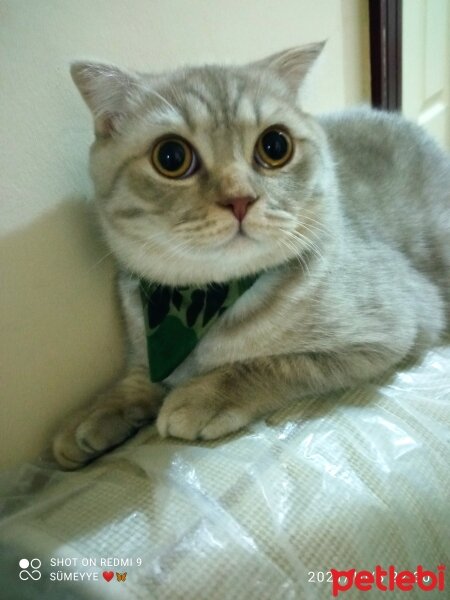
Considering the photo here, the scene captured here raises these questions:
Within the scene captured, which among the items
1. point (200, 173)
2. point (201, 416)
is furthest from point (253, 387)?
point (200, 173)

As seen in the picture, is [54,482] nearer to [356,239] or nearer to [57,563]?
[57,563]

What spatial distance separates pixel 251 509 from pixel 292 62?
74cm

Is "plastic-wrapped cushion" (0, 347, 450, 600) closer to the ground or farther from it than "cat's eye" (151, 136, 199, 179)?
closer to the ground

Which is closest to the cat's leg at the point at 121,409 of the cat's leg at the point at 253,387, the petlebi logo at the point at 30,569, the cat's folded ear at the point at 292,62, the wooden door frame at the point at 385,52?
the cat's leg at the point at 253,387

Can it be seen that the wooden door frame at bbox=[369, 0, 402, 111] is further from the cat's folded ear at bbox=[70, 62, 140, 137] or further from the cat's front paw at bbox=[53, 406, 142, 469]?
the cat's front paw at bbox=[53, 406, 142, 469]

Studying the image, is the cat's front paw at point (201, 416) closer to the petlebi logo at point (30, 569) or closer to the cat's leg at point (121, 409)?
the cat's leg at point (121, 409)

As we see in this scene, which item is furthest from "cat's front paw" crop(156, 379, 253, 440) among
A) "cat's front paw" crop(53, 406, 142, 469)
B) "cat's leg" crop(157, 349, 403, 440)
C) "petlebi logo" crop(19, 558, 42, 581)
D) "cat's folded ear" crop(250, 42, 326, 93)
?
"cat's folded ear" crop(250, 42, 326, 93)

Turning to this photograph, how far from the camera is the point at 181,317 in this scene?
839mm

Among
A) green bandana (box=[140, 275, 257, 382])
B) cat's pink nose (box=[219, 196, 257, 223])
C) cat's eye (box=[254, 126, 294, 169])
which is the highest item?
cat's eye (box=[254, 126, 294, 169])

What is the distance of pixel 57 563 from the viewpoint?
22.4 inches

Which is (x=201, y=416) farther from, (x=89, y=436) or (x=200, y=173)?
(x=200, y=173)

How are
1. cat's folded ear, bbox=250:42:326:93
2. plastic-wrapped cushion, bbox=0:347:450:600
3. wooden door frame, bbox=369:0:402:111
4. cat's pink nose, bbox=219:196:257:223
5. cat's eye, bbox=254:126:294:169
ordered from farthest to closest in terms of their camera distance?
wooden door frame, bbox=369:0:402:111 → cat's folded ear, bbox=250:42:326:93 → cat's eye, bbox=254:126:294:169 → cat's pink nose, bbox=219:196:257:223 → plastic-wrapped cushion, bbox=0:347:450:600

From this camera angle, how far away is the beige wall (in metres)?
0.75

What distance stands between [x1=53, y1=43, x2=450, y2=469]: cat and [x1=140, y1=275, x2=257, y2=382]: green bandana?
0.04 feet
